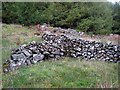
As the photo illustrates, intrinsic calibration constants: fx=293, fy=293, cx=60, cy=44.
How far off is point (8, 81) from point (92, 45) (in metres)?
6.71

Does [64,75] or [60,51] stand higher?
[60,51]

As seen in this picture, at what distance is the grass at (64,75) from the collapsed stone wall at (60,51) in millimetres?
515

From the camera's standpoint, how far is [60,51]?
1656 cm

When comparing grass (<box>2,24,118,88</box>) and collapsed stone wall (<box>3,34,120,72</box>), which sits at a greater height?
collapsed stone wall (<box>3,34,120,72</box>)

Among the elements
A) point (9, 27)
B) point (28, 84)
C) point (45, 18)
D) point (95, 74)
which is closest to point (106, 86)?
point (95, 74)

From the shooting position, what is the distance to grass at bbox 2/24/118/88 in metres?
12.7

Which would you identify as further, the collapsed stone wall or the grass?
the collapsed stone wall

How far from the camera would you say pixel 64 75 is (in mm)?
13484

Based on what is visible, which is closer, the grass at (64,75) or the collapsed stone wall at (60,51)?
the grass at (64,75)

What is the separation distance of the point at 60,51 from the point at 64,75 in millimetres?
3253

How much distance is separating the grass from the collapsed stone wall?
0.51 m

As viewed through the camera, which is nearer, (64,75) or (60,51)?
(64,75)

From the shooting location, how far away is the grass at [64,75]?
12664 mm

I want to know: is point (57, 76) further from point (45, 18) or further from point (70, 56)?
point (45, 18)
